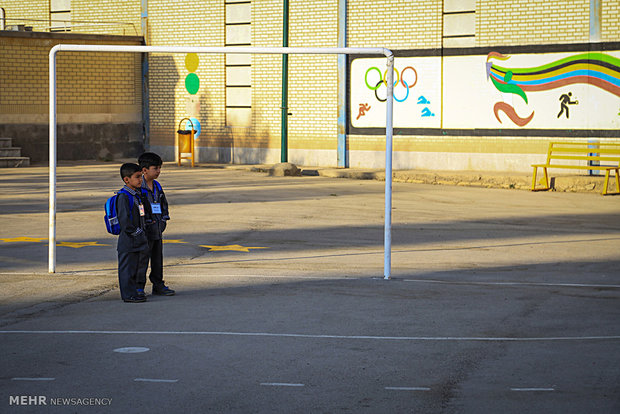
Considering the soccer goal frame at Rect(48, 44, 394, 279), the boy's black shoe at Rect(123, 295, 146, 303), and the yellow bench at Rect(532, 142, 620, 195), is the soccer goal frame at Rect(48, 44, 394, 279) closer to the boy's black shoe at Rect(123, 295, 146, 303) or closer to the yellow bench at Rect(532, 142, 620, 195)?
the boy's black shoe at Rect(123, 295, 146, 303)

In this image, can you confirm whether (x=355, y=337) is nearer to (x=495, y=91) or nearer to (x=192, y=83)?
(x=495, y=91)

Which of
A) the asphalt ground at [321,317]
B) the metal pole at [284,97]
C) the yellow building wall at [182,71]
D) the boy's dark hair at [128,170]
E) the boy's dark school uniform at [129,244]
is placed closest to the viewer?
the asphalt ground at [321,317]

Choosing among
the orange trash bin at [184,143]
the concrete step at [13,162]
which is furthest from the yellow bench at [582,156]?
the concrete step at [13,162]

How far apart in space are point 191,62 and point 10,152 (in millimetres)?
6296

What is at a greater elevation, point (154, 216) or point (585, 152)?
point (585, 152)

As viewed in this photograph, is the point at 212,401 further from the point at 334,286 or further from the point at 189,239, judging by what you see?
the point at 189,239

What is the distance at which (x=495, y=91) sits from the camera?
24297 mm

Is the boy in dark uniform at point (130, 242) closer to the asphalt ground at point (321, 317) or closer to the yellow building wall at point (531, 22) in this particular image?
the asphalt ground at point (321, 317)

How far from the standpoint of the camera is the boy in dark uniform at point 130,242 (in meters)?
8.83

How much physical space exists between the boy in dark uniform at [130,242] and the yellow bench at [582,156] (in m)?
13.5

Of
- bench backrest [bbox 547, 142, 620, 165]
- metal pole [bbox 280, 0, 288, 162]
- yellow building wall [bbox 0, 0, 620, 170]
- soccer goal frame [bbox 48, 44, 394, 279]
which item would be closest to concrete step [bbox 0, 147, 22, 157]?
yellow building wall [bbox 0, 0, 620, 170]

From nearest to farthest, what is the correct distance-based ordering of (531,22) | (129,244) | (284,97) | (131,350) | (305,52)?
1. (131,350)
2. (129,244)
3. (305,52)
4. (531,22)
5. (284,97)

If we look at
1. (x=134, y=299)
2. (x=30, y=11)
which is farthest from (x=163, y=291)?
(x=30, y=11)

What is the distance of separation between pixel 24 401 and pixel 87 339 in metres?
1.69
